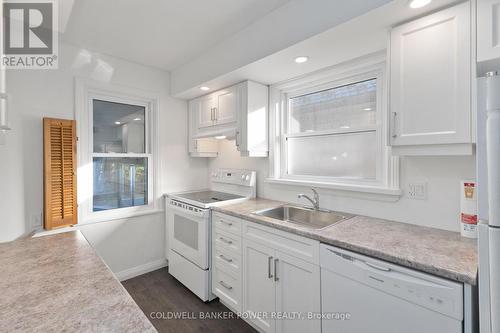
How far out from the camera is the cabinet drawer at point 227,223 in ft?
6.79

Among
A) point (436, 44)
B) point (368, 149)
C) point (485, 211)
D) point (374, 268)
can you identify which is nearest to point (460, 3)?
point (436, 44)

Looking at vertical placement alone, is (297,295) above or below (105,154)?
below

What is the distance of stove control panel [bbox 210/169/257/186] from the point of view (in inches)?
109

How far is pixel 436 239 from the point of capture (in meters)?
1.39

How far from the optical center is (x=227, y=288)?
2178mm

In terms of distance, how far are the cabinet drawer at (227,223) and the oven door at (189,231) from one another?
0.30 ft

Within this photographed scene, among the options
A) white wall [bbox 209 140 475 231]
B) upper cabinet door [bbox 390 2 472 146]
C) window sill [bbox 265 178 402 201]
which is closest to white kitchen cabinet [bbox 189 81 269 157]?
window sill [bbox 265 178 402 201]

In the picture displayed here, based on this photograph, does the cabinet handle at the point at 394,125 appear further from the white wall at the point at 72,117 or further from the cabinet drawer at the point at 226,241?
the white wall at the point at 72,117

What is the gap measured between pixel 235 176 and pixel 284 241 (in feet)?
4.49

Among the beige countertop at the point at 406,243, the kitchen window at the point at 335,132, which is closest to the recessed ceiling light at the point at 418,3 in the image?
the kitchen window at the point at 335,132

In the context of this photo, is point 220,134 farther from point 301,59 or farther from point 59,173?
point 59,173

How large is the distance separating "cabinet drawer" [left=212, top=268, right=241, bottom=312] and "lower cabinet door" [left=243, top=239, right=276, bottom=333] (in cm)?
9

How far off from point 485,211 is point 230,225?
1.73 metres

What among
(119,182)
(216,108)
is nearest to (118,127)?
(119,182)
